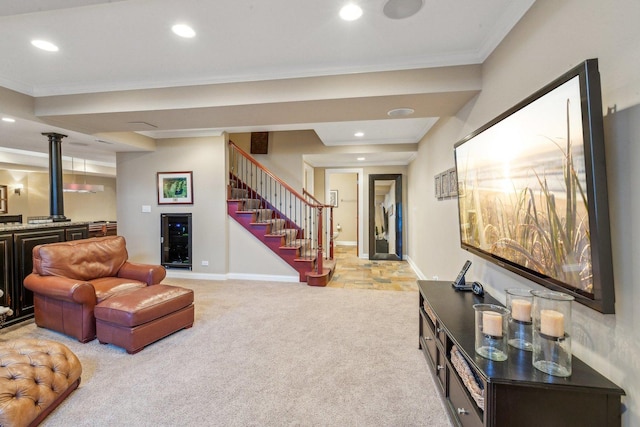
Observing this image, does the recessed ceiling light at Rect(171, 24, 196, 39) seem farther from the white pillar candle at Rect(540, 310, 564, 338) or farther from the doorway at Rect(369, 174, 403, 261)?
the doorway at Rect(369, 174, 403, 261)

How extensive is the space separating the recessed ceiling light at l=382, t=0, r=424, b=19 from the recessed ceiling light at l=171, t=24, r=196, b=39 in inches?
57.4

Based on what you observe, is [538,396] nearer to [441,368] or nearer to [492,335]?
[492,335]

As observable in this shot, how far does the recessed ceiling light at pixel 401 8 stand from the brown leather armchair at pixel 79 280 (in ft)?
11.4

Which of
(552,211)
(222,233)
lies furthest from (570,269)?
(222,233)

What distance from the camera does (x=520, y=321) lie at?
1427 mm

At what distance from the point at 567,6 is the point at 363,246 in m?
6.23

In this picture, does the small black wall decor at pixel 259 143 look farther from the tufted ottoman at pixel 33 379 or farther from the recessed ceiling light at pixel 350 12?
the tufted ottoman at pixel 33 379

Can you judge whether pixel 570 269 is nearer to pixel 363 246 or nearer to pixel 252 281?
pixel 252 281

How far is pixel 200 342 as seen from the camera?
2.75 metres

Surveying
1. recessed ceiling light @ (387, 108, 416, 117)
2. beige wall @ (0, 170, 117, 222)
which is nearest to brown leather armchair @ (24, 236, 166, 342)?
recessed ceiling light @ (387, 108, 416, 117)

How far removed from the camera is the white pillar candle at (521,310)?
1401 millimetres

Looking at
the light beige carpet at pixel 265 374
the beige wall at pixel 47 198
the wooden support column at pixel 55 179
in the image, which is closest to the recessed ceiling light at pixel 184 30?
the light beige carpet at pixel 265 374

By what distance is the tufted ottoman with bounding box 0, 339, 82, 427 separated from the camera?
1.56 m

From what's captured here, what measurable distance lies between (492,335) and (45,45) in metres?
3.90
